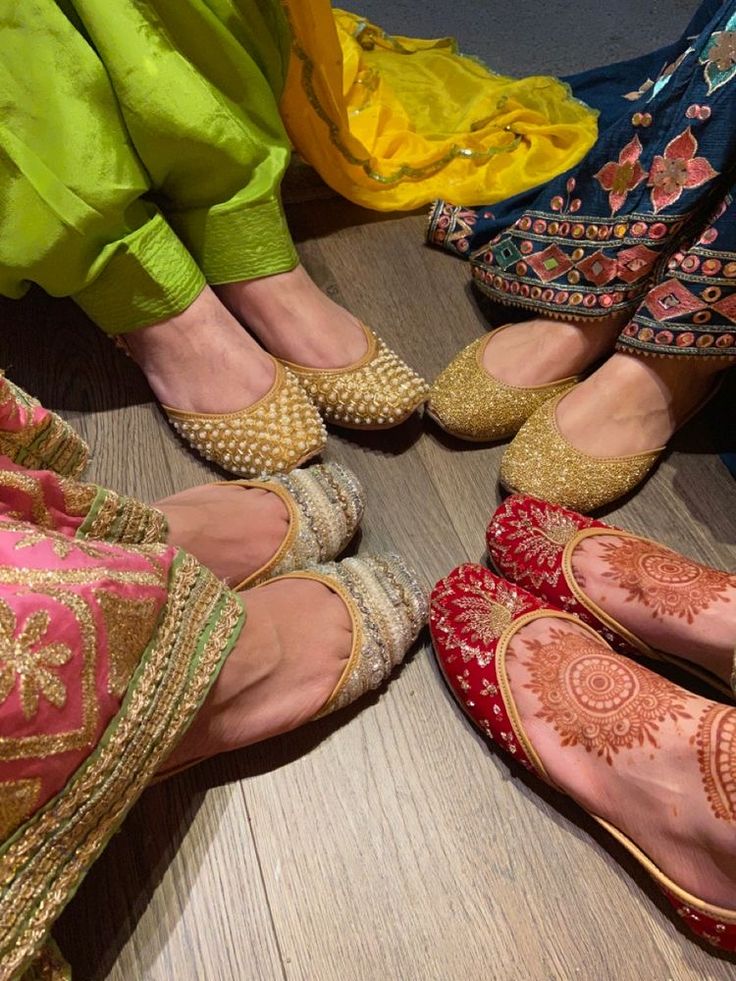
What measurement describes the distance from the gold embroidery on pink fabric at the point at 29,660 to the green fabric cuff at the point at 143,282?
0.44m

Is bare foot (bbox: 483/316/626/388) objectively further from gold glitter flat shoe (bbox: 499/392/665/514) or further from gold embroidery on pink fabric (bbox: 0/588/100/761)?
gold embroidery on pink fabric (bbox: 0/588/100/761)

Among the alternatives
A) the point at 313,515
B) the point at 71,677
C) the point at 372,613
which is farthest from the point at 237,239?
the point at 71,677

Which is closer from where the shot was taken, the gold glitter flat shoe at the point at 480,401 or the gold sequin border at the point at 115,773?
the gold sequin border at the point at 115,773

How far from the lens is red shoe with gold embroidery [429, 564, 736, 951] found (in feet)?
2.07

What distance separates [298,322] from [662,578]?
0.48 m

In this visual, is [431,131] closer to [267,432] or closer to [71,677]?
[267,432]

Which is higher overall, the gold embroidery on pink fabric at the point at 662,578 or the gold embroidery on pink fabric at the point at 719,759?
the gold embroidery on pink fabric at the point at 662,578

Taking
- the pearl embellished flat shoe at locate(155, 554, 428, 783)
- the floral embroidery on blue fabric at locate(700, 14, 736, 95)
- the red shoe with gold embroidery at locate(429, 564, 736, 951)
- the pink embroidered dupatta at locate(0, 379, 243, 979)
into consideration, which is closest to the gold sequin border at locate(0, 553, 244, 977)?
the pink embroidered dupatta at locate(0, 379, 243, 979)

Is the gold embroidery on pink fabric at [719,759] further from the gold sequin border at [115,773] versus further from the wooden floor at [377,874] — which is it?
the gold sequin border at [115,773]

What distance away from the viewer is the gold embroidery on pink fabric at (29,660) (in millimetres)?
364

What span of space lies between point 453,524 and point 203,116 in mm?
494

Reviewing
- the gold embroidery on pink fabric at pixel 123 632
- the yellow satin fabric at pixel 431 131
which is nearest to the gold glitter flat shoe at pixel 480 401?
the yellow satin fabric at pixel 431 131

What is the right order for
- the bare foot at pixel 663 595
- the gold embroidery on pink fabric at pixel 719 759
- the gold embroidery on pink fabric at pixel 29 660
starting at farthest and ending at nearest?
the bare foot at pixel 663 595
the gold embroidery on pink fabric at pixel 719 759
the gold embroidery on pink fabric at pixel 29 660

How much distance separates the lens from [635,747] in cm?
58
